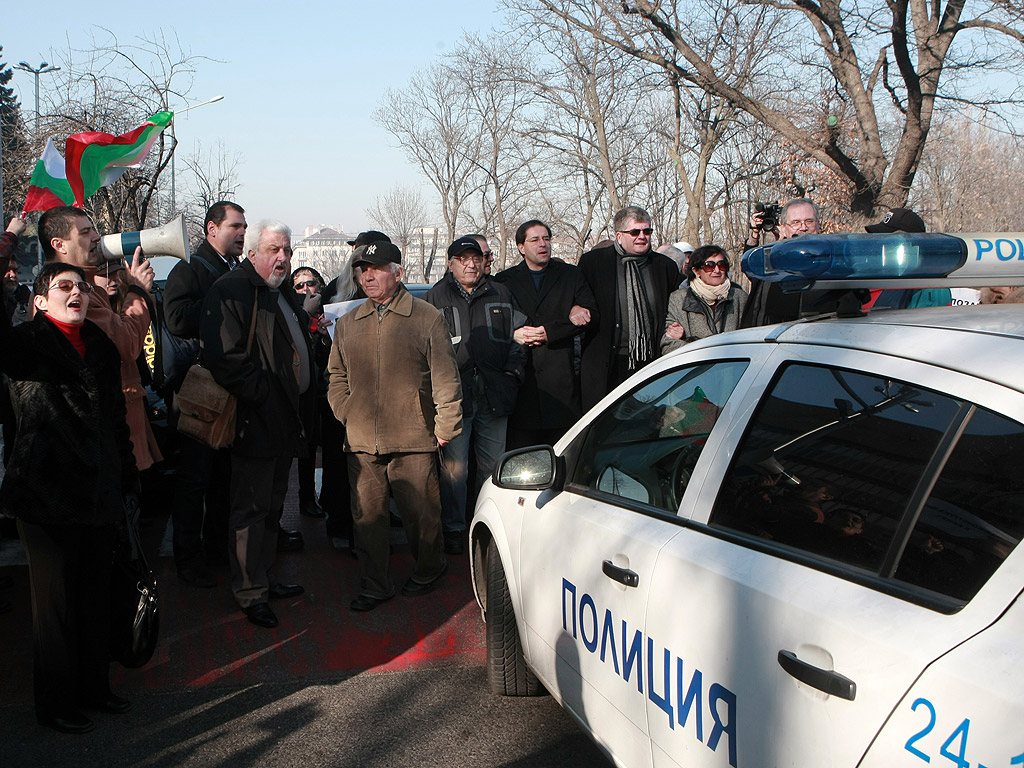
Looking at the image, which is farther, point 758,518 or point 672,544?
point 672,544

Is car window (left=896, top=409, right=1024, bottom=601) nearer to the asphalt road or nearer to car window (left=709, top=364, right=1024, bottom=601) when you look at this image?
car window (left=709, top=364, right=1024, bottom=601)

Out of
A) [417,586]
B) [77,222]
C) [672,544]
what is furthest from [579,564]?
[77,222]

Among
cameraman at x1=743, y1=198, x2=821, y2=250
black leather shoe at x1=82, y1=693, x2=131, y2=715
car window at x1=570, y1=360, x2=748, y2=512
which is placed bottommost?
black leather shoe at x1=82, y1=693, x2=131, y2=715

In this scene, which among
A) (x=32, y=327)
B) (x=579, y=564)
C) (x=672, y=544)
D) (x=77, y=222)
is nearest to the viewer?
(x=672, y=544)

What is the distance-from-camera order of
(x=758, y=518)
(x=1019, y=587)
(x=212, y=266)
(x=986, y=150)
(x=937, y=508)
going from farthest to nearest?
(x=986, y=150), (x=212, y=266), (x=758, y=518), (x=937, y=508), (x=1019, y=587)

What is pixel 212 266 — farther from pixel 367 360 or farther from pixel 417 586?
pixel 417 586

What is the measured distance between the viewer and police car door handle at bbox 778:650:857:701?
1.75 m

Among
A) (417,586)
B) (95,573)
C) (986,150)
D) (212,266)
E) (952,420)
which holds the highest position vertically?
(986,150)

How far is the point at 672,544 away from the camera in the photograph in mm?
2453

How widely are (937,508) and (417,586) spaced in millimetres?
3753

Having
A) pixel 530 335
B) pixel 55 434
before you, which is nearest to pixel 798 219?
pixel 530 335

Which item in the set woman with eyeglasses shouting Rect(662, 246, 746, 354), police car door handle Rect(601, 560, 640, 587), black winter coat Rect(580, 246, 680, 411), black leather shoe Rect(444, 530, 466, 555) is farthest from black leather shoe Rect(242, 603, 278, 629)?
woman with eyeglasses shouting Rect(662, 246, 746, 354)

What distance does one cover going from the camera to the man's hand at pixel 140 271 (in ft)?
15.4

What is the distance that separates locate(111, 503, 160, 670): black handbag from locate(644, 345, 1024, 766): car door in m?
2.33
